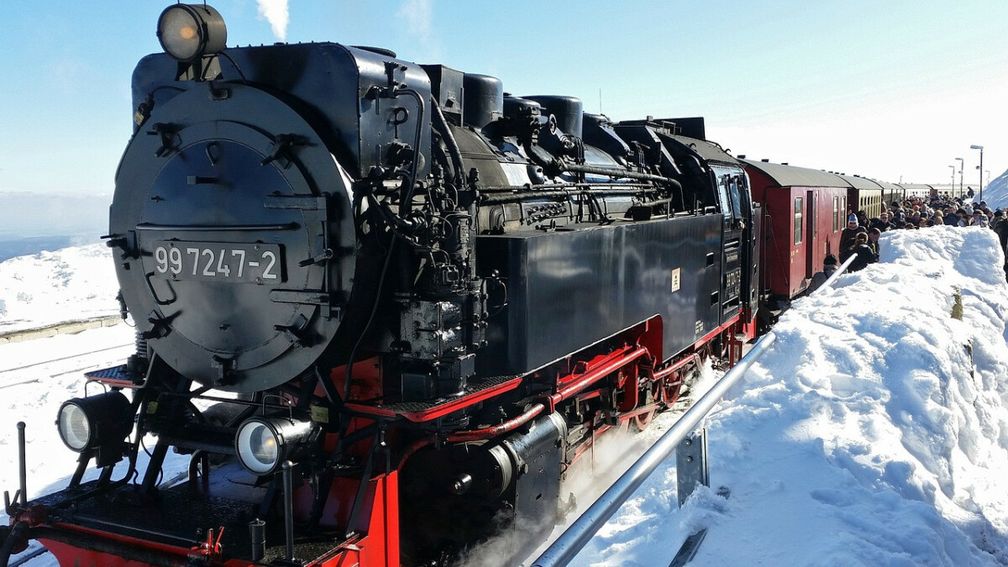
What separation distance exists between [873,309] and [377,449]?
4.48 metres

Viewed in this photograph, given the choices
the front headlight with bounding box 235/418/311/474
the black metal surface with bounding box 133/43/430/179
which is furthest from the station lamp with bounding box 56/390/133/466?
the black metal surface with bounding box 133/43/430/179

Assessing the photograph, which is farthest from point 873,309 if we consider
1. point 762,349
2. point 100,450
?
point 100,450

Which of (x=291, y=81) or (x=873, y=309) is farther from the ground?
(x=291, y=81)

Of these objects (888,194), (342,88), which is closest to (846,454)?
(342,88)

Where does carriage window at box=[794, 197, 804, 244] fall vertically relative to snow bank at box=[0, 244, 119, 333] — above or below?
above

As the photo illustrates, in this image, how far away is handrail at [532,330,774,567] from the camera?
191cm

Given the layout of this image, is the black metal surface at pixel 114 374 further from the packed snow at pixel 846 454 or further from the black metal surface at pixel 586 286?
the black metal surface at pixel 586 286

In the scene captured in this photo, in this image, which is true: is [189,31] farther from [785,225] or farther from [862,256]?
[862,256]

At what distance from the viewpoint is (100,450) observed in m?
4.02

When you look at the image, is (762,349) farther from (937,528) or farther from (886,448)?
(937,528)

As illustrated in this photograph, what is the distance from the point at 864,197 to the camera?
2125cm

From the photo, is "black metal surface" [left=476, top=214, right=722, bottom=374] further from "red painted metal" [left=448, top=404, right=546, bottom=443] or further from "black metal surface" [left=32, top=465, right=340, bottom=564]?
"black metal surface" [left=32, top=465, right=340, bottom=564]

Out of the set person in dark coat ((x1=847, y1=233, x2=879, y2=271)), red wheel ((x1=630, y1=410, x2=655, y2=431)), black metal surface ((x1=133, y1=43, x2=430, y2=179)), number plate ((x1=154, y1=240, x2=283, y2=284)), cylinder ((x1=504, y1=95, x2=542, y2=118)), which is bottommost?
red wheel ((x1=630, y1=410, x2=655, y2=431))

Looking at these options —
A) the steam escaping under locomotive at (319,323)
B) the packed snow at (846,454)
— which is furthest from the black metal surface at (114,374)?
the packed snow at (846,454)
